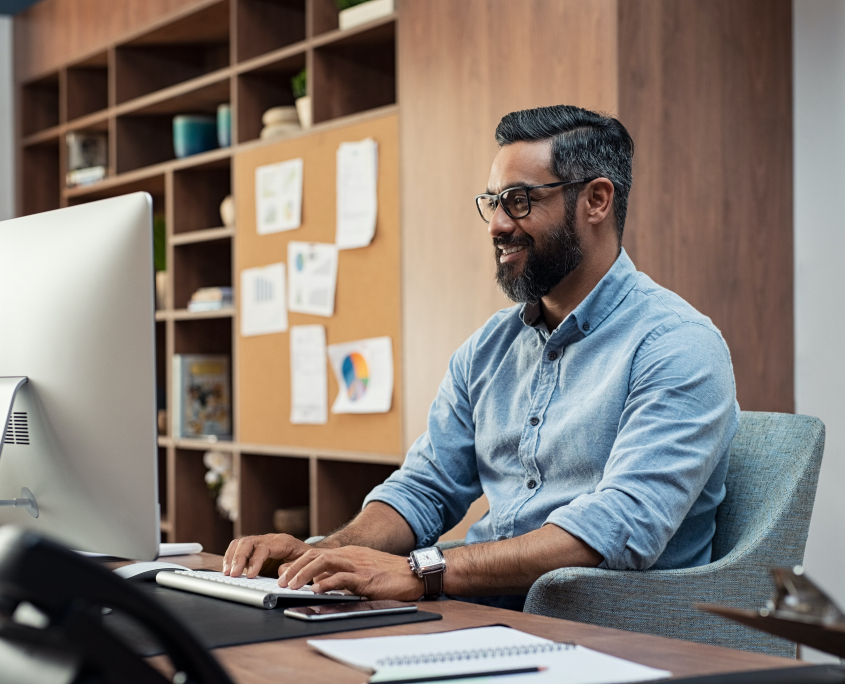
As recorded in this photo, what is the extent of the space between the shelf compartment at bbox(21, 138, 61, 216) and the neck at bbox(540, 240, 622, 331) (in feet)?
12.4

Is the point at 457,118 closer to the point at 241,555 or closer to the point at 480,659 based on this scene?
the point at 241,555

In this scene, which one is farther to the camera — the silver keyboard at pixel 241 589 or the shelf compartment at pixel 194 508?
the shelf compartment at pixel 194 508

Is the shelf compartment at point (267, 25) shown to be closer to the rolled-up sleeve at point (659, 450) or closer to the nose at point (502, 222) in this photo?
the nose at point (502, 222)

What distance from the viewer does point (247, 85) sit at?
3.67m

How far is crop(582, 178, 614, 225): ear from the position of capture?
1.81 meters

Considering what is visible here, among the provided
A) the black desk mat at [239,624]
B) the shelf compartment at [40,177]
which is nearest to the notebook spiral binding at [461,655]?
the black desk mat at [239,624]

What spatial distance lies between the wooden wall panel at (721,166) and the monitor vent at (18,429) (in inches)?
59.7

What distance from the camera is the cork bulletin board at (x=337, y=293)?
299cm

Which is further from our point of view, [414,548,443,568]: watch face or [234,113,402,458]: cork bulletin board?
[234,113,402,458]: cork bulletin board

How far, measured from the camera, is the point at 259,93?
370 centimetres

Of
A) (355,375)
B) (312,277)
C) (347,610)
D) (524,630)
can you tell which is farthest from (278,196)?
(524,630)

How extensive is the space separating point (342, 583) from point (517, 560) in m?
0.30

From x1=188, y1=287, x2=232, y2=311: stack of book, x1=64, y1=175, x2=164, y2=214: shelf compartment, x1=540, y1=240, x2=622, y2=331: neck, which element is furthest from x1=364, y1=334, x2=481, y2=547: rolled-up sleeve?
x1=64, y1=175, x2=164, y2=214: shelf compartment

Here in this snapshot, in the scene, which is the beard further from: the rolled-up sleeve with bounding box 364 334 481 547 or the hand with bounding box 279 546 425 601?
the hand with bounding box 279 546 425 601
